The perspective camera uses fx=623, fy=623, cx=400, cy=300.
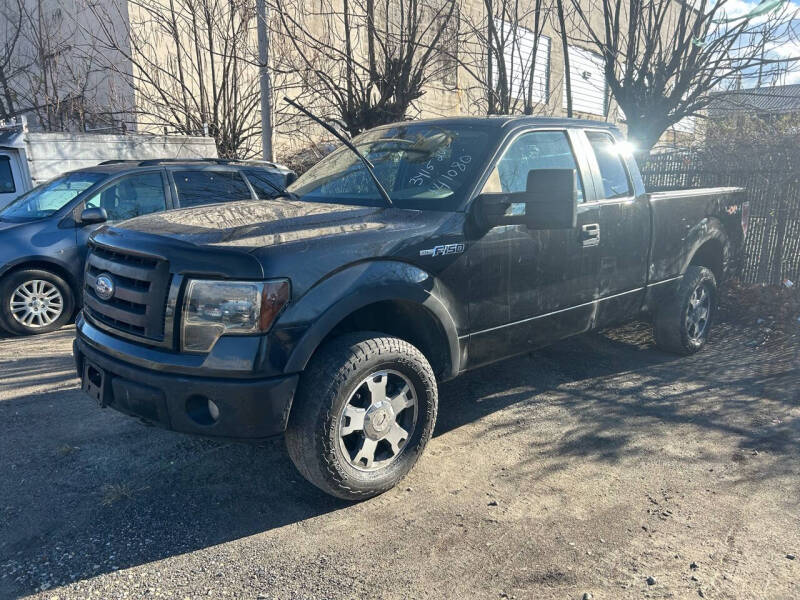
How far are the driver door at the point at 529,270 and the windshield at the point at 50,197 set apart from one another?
5067mm

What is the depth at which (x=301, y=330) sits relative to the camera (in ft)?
9.49

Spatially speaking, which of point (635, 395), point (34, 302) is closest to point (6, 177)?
point (34, 302)

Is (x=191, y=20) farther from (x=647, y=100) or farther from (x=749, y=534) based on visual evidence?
(x=749, y=534)

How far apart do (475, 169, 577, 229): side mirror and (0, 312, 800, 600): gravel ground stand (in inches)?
56.7

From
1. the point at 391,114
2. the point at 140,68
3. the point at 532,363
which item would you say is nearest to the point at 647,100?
the point at 391,114

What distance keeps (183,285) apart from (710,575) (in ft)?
8.79

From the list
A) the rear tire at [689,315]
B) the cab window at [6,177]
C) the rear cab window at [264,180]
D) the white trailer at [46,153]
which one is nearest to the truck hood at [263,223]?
the rear tire at [689,315]

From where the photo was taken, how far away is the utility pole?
9086 millimetres

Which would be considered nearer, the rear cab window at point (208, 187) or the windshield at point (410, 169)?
the windshield at point (410, 169)

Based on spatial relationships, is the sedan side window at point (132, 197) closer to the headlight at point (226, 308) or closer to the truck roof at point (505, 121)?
the truck roof at point (505, 121)

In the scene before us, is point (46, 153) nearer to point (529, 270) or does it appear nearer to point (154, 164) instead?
point (154, 164)

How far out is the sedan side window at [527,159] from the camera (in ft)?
12.9

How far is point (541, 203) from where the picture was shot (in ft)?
11.3

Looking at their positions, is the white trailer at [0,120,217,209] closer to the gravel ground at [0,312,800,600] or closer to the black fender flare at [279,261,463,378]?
the gravel ground at [0,312,800,600]
